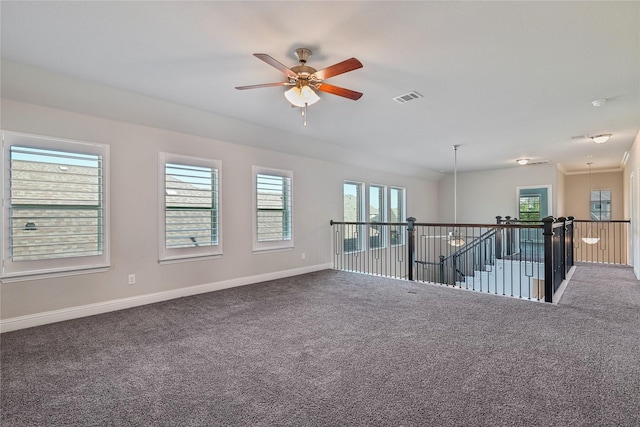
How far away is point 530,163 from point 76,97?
9.83 metres

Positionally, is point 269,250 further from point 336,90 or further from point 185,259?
point 336,90

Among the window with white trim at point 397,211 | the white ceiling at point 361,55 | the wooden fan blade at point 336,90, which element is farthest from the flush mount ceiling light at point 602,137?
the wooden fan blade at point 336,90

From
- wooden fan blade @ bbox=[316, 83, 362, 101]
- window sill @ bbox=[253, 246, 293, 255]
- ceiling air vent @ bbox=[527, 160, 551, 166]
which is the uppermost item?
ceiling air vent @ bbox=[527, 160, 551, 166]

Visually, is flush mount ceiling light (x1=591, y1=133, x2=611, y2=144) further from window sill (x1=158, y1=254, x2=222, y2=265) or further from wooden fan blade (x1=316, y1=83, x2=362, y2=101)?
window sill (x1=158, y1=254, x2=222, y2=265)

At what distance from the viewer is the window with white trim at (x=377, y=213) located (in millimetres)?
8273

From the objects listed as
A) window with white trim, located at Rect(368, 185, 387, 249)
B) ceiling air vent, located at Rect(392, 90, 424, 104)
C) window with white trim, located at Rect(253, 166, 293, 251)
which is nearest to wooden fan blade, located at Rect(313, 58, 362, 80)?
ceiling air vent, located at Rect(392, 90, 424, 104)

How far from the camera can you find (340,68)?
257 cm

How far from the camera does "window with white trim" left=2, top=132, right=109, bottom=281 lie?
3322mm

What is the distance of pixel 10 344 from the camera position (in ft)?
9.70

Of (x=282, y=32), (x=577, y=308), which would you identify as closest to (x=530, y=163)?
(x=577, y=308)

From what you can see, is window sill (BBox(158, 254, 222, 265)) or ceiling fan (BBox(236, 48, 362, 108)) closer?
ceiling fan (BBox(236, 48, 362, 108))

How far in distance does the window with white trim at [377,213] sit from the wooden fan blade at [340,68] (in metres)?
5.68

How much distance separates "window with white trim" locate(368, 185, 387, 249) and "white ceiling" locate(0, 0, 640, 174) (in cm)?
361

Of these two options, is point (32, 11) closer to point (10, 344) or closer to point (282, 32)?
point (282, 32)
